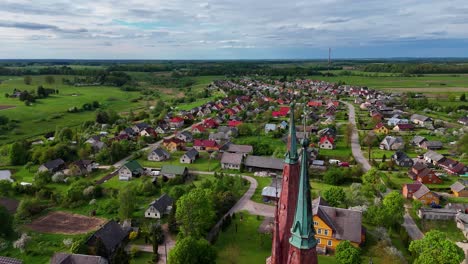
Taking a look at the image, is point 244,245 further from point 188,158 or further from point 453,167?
point 453,167

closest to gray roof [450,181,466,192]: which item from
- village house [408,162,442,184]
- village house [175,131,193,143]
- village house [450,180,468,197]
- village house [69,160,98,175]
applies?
village house [450,180,468,197]

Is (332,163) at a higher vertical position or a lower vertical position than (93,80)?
lower

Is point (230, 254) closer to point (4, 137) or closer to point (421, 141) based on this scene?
point (421, 141)

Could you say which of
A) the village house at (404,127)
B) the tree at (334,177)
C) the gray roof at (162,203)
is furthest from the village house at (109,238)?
the village house at (404,127)

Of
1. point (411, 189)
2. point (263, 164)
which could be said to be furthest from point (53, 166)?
point (411, 189)

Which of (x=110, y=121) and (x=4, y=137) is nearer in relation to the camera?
(x=4, y=137)

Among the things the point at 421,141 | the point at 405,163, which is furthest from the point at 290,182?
Answer: the point at 421,141
